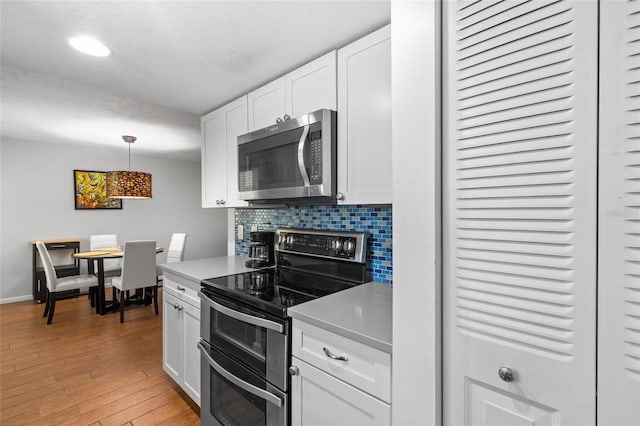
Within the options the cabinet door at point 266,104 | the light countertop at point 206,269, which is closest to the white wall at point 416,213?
the cabinet door at point 266,104

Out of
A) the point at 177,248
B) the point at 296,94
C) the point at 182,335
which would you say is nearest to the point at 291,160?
the point at 296,94

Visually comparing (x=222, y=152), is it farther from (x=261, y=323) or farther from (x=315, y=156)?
(x=261, y=323)

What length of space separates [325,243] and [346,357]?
878mm

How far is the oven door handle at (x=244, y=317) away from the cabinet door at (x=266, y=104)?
3.81ft

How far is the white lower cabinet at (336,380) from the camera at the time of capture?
99 centimetres

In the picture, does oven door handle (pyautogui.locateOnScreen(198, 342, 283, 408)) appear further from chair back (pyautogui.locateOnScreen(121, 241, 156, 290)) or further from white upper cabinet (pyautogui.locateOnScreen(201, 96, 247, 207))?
chair back (pyautogui.locateOnScreen(121, 241, 156, 290))

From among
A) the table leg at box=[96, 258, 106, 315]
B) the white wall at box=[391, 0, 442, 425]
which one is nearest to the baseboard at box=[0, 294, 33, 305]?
the table leg at box=[96, 258, 106, 315]

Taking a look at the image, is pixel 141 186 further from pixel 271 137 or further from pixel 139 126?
pixel 271 137

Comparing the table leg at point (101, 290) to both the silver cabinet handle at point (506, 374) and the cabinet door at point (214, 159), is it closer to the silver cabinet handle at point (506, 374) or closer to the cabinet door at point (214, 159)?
the cabinet door at point (214, 159)

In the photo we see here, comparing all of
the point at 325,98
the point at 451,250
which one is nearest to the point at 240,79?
the point at 325,98

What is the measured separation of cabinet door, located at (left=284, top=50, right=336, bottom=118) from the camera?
1651 mm

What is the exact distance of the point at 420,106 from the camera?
85 cm

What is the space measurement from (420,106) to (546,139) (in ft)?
1.01

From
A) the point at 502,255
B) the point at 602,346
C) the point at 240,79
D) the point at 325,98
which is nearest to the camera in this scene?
the point at 602,346
